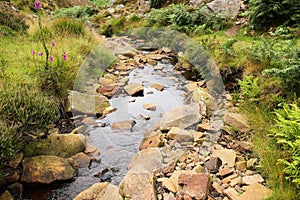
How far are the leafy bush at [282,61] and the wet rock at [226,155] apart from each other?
1401mm

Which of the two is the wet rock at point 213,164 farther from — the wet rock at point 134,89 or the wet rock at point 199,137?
the wet rock at point 134,89

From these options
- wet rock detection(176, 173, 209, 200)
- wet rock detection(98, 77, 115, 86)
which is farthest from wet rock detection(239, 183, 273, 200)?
wet rock detection(98, 77, 115, 86)

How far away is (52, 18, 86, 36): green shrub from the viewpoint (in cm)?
847

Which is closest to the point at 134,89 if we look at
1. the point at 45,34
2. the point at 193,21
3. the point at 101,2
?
the point at 45,34

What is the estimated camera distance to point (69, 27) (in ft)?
28.6

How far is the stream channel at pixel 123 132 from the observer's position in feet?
12.2

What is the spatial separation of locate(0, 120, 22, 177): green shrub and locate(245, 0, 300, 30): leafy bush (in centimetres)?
609

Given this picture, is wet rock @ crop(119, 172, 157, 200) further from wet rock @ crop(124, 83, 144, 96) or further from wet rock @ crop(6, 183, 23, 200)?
wet rock @ crop(124, 83, 144, 96)

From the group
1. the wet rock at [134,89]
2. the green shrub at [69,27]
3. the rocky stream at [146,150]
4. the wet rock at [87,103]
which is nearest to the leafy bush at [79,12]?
the green shrub at [69,27]

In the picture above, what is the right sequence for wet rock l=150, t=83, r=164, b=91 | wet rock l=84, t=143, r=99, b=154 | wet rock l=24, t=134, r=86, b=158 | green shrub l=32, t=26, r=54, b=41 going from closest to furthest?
1. wet rock l=24, t=134, r=86, b=158
2. wet rock l=84, t=143, r=99, b=154
3. wet rock l=150, t=83, r=164, b=91
4. green shrub l=32, t=26, r=54, b=41

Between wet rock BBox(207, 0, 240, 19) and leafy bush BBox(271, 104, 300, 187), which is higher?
wet rock BBox(207, 0, 240, 19)

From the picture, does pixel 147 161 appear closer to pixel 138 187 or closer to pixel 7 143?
pixel 138 187

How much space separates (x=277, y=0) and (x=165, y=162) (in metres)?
5.39

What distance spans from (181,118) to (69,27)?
5.45 meters
